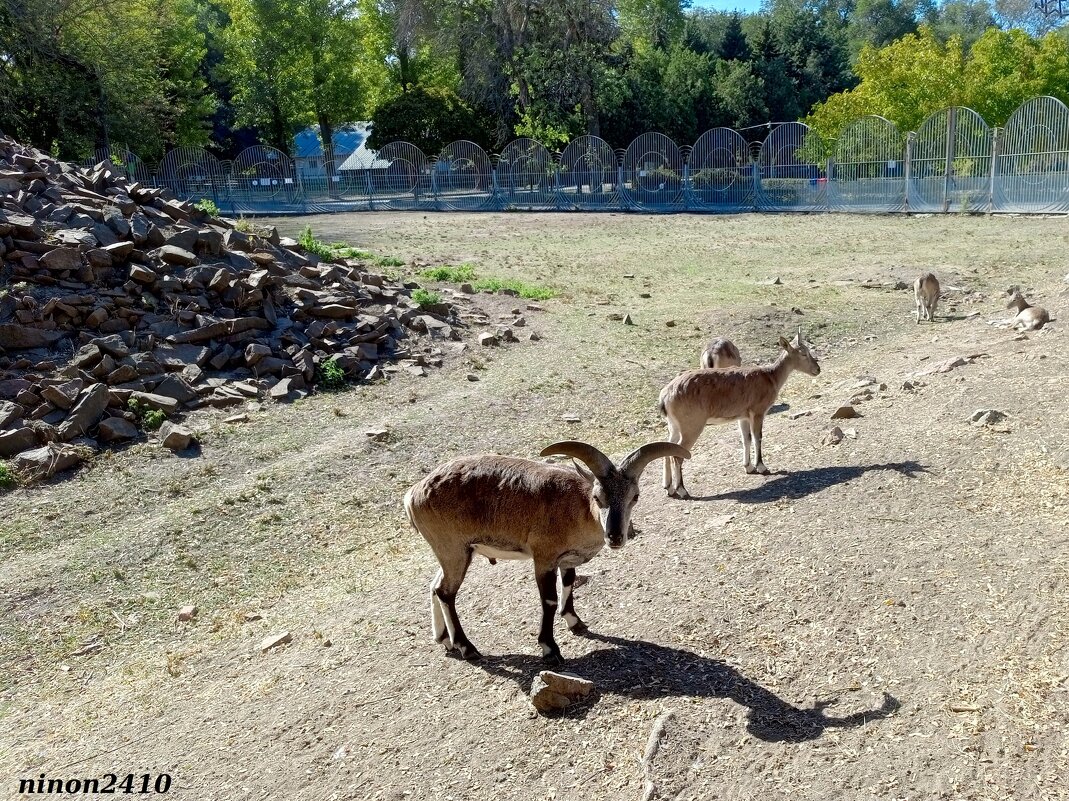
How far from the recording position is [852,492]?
7.84 m

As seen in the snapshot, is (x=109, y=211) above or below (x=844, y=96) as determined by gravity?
below

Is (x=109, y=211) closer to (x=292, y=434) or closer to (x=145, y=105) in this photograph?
(x=292, y=434)

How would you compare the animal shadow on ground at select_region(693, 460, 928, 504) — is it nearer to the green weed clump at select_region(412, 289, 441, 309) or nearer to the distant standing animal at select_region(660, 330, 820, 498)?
the distant standing animal at select_region(660, 330, 820, 498)

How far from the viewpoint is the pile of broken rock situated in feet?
38.1

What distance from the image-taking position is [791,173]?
38.3 m

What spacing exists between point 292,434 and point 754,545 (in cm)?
680

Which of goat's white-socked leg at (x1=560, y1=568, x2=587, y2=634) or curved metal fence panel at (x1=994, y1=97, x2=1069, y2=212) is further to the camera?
curved metal fence panel at (x1=994, y1=97, x2=1069, y2=212)

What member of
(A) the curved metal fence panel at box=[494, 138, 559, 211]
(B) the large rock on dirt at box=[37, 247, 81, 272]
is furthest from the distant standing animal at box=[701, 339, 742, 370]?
(A) the curved metal fence panel at box=[494, 138, 559, 211]

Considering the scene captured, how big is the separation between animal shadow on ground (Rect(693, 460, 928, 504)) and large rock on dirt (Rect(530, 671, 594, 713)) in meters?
3.39

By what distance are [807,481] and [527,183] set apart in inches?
1385

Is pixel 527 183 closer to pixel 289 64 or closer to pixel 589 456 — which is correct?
pixel 289 64

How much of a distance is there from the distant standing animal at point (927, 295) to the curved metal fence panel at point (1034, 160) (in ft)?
56.2

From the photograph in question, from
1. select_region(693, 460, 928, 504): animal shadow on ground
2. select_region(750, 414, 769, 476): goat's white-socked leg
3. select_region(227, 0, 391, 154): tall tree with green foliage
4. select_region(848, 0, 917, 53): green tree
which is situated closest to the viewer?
select_region(693, 460, 928, 504): animal shadow on ground

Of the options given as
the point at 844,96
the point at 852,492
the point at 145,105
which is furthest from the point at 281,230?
the point at 852,492
